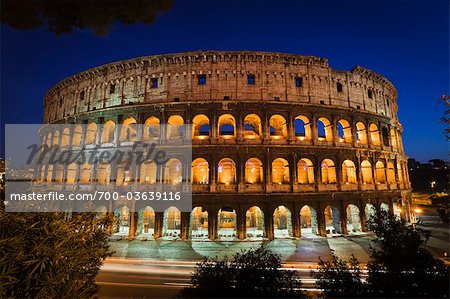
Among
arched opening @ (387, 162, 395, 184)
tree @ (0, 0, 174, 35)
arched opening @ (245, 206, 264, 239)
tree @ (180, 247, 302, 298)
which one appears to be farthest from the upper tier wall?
tree @ (0, 0, 174, 35)

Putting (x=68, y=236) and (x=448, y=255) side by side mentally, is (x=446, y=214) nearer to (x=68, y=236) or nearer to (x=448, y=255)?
(x=448, y=255)

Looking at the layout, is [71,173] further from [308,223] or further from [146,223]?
[308,223]

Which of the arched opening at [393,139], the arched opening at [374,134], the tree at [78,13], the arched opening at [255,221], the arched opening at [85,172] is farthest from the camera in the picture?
the arched opening at [393,139]

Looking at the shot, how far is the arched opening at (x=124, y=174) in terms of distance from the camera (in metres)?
19.4

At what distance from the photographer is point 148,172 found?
68.2 feet

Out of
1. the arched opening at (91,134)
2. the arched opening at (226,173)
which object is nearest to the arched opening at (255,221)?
the arched opening at (226,173)

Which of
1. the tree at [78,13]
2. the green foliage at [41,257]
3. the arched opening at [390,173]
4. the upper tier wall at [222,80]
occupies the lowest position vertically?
the green foliage at [41,257]

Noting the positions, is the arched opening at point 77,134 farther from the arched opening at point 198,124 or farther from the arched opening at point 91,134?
the arched opening at point 198,124

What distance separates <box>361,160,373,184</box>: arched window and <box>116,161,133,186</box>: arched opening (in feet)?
70.9

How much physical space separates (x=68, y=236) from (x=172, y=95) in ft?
55.9

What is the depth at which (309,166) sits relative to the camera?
1997cm

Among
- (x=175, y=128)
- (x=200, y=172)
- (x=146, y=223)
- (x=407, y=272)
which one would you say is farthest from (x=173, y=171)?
(x=407, y=272)

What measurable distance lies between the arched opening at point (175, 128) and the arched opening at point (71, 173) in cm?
1003

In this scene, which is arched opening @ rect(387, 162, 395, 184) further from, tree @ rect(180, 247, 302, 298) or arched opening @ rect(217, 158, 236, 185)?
tree @ rect(180, 247, 302, 298)
